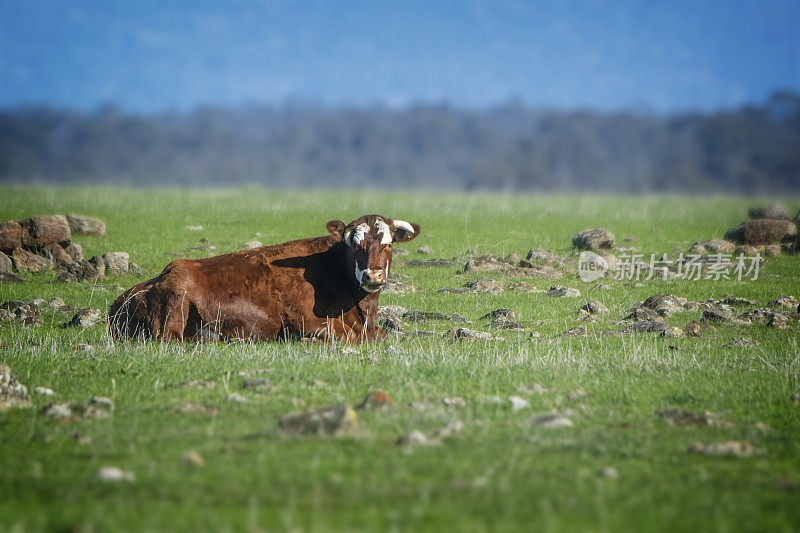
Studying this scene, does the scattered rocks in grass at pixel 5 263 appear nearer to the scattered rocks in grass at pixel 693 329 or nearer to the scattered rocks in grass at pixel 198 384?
the scattered rocks in grass at pixel 198 384

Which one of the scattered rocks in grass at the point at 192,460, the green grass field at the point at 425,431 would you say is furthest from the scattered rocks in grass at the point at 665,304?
the scattered rocks in grass at the point at 192,460

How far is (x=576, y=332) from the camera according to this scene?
15.3 metres

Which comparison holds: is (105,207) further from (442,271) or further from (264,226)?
(442,271)

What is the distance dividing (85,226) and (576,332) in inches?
694

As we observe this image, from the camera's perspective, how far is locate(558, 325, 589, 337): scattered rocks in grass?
49.2ft

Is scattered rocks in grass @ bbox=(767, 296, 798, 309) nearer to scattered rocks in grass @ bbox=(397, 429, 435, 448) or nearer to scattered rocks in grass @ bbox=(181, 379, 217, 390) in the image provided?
A: scattered rocks in grass @ bbox=(181, 379, 217, 390)

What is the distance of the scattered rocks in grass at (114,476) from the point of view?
6367mm

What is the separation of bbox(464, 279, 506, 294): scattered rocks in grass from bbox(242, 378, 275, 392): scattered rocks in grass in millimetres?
10115

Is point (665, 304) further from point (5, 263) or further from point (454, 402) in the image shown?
point (5, 263)

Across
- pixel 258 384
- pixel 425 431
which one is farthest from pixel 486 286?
pixel 425 431

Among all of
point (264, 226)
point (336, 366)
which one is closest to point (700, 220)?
point (264, 226)

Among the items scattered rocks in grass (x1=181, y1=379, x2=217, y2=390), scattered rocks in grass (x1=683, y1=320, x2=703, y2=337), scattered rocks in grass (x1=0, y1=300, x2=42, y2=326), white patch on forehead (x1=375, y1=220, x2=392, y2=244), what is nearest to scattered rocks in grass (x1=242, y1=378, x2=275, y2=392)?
scattered rocks in grass (x1=181, y1=379, x2=217, y2=390)

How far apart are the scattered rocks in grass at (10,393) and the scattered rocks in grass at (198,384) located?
1.69 metres

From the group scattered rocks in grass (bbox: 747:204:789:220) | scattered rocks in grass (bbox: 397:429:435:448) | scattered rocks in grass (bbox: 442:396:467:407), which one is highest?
scattered rocks in grass (bbox: 747:204:789:220)
